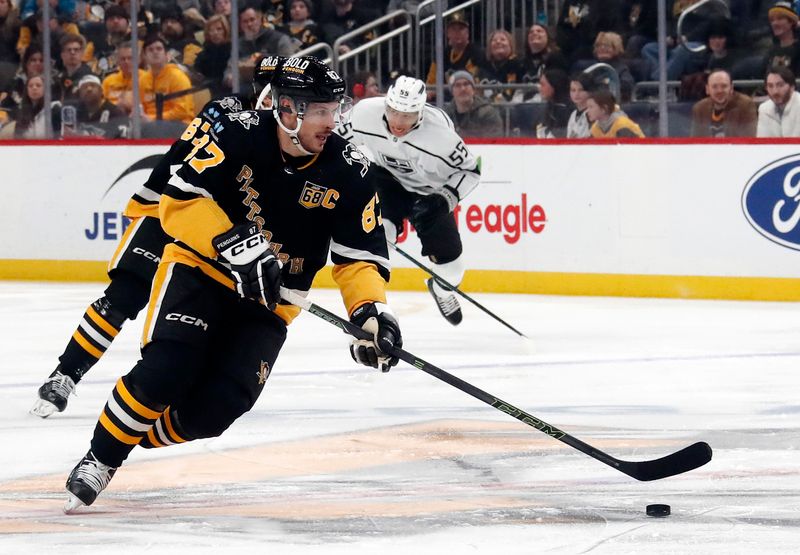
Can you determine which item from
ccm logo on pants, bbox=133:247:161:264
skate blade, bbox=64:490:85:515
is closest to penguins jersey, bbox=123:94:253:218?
ccm logo on pants, bbox=133:247:161:264

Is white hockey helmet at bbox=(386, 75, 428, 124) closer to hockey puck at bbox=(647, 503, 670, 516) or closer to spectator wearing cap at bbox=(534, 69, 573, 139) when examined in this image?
spectator wearing cap at bbox=(534, 69, 573, 139)

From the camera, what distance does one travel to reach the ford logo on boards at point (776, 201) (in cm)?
802

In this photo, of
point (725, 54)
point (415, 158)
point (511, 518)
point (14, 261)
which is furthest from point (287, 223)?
point (14, 261)

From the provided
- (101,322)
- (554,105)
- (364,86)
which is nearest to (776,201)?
(554,105)

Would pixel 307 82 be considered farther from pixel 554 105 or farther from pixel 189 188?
pixel 554 105

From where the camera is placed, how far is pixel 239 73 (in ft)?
29.9

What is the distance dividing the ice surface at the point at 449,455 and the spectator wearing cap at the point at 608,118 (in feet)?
5.15

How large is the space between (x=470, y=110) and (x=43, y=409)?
14.5 ft

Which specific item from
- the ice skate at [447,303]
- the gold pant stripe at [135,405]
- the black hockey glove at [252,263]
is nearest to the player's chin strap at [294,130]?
the black hockey glove at [252,263]

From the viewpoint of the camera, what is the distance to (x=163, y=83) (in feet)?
30.4

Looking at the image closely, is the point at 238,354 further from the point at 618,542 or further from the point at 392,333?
the point at 618,542

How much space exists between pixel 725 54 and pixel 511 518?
16.3 ft

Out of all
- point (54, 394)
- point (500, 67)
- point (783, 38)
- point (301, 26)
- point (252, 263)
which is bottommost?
point (54, 394)

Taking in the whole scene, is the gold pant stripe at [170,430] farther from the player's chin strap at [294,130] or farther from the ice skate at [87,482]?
the player's chin strap at [294,130]
